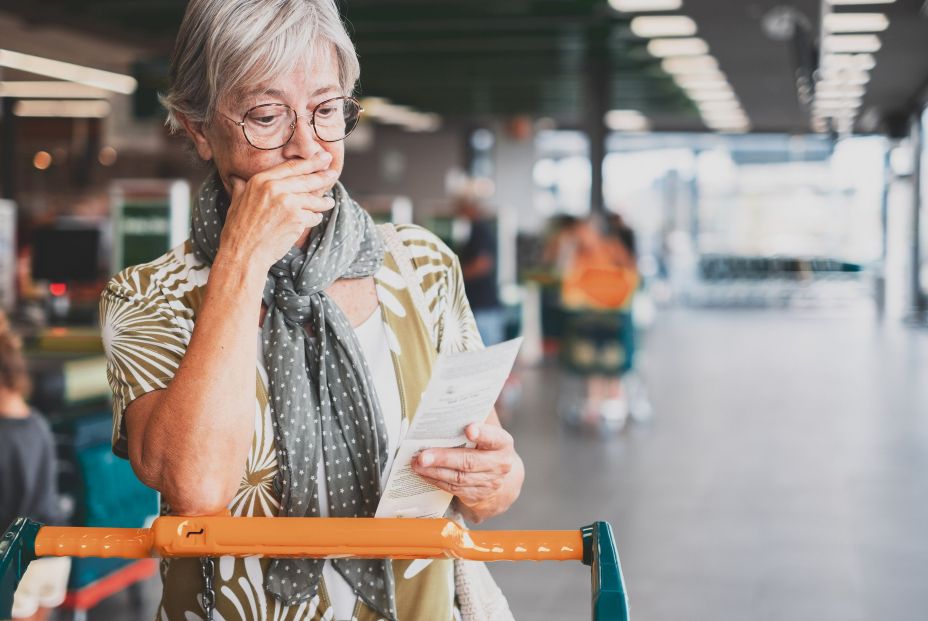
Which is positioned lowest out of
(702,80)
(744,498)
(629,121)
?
(744,498)

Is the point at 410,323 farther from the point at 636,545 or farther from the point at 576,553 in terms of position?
the point at 636,545

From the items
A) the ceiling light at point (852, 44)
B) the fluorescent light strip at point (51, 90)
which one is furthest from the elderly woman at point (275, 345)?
the fluorescent light strip at point (51, 90)

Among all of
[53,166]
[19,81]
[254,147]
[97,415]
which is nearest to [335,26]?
[254,147]

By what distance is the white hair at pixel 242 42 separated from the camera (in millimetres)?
1354

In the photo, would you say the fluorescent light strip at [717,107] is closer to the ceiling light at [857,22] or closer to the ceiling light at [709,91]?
the ceiling light at [709,91]

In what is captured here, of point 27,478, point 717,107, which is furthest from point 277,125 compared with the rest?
point 717,107

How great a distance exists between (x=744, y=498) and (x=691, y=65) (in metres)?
10.9

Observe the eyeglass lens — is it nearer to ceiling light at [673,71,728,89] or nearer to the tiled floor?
the tiled floor

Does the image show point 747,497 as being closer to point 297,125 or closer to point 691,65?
point 297,125

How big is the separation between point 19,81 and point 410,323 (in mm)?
14821

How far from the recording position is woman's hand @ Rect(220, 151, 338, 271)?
1.30 metres

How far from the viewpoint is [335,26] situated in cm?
144

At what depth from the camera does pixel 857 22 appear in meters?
12.6

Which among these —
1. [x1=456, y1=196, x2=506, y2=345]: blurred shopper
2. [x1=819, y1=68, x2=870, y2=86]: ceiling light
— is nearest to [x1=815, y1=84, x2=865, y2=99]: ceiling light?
[x1=819, y1=68, x2=870, y2=86]: ceiling light
